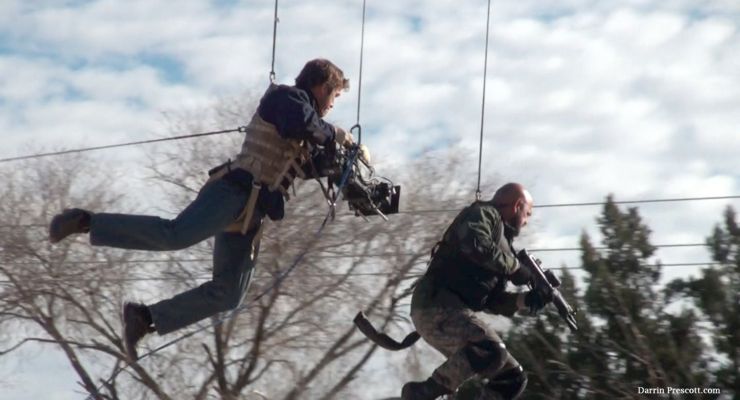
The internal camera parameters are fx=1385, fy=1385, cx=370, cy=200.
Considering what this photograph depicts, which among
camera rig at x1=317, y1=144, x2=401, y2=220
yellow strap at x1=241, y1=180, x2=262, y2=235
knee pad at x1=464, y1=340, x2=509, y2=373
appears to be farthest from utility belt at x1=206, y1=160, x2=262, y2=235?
knee pad at x1=464, y1=340, x2=509, y2=373

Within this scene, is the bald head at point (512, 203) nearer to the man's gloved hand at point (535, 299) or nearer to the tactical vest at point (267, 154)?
the man's gloved hand at point (535, 299)

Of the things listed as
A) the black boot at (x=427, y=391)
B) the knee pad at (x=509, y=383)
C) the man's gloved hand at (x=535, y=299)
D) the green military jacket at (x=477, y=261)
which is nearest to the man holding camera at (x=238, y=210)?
the green military jacket at (x=477, y=261)

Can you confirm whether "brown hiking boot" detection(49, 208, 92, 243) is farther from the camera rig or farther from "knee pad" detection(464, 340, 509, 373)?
"knee pad" detection(464, 340, 509, 373)

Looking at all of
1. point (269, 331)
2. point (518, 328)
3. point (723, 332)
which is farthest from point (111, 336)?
point (723, 332)

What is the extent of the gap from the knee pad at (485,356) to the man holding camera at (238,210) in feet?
3.80

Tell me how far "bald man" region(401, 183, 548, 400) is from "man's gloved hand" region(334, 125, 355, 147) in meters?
0.68

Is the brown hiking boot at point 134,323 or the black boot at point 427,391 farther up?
the brown hiking boot at point 134,323

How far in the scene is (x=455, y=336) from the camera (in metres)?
6.46

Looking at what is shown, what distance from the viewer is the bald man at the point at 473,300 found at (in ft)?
20.9

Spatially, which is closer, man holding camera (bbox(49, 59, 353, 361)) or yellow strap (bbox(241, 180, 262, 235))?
man holding camera (bbox(49, 59, 353, 361))

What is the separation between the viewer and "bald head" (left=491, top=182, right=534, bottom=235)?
662cm

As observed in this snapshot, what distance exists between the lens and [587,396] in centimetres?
1111

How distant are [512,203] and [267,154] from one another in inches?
46.9

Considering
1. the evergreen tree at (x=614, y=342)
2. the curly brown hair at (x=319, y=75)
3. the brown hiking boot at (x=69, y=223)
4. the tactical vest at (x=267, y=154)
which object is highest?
the curly brown hair at (x=319, y=75)
